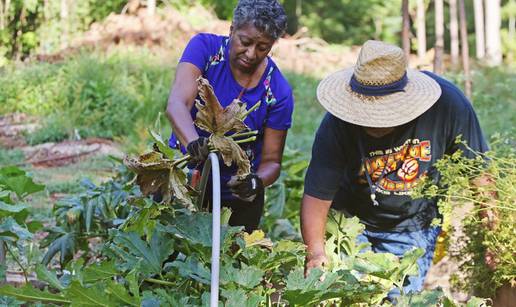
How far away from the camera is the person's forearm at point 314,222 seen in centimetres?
283

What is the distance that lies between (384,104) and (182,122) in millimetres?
687

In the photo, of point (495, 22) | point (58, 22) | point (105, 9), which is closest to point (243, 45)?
point (58, 22)

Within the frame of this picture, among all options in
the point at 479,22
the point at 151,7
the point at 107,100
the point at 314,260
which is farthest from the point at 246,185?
the point at 479,22

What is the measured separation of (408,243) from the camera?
3.24 metres

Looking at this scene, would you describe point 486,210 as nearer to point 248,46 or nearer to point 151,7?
point 248,46

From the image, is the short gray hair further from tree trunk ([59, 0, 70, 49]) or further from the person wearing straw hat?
tree trunk ([59, 0, 70, 49])

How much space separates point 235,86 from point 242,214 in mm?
517

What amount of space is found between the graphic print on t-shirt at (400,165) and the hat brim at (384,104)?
217 mm

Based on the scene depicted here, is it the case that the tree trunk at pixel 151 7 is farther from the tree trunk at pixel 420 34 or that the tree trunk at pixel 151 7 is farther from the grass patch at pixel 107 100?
the tree trunk at pixel 420 34

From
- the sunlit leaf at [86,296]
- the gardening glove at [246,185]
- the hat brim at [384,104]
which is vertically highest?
the hat brim at [384,104]

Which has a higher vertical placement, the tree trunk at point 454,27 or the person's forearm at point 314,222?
the person's forearm at point 314,222

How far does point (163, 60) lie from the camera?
41.9 ft

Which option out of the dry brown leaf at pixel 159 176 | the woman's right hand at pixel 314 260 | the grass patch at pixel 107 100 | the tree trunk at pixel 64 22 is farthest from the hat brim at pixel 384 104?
the tree trunk at pixel 64 22

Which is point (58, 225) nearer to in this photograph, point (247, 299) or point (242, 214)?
point (242, 214)
